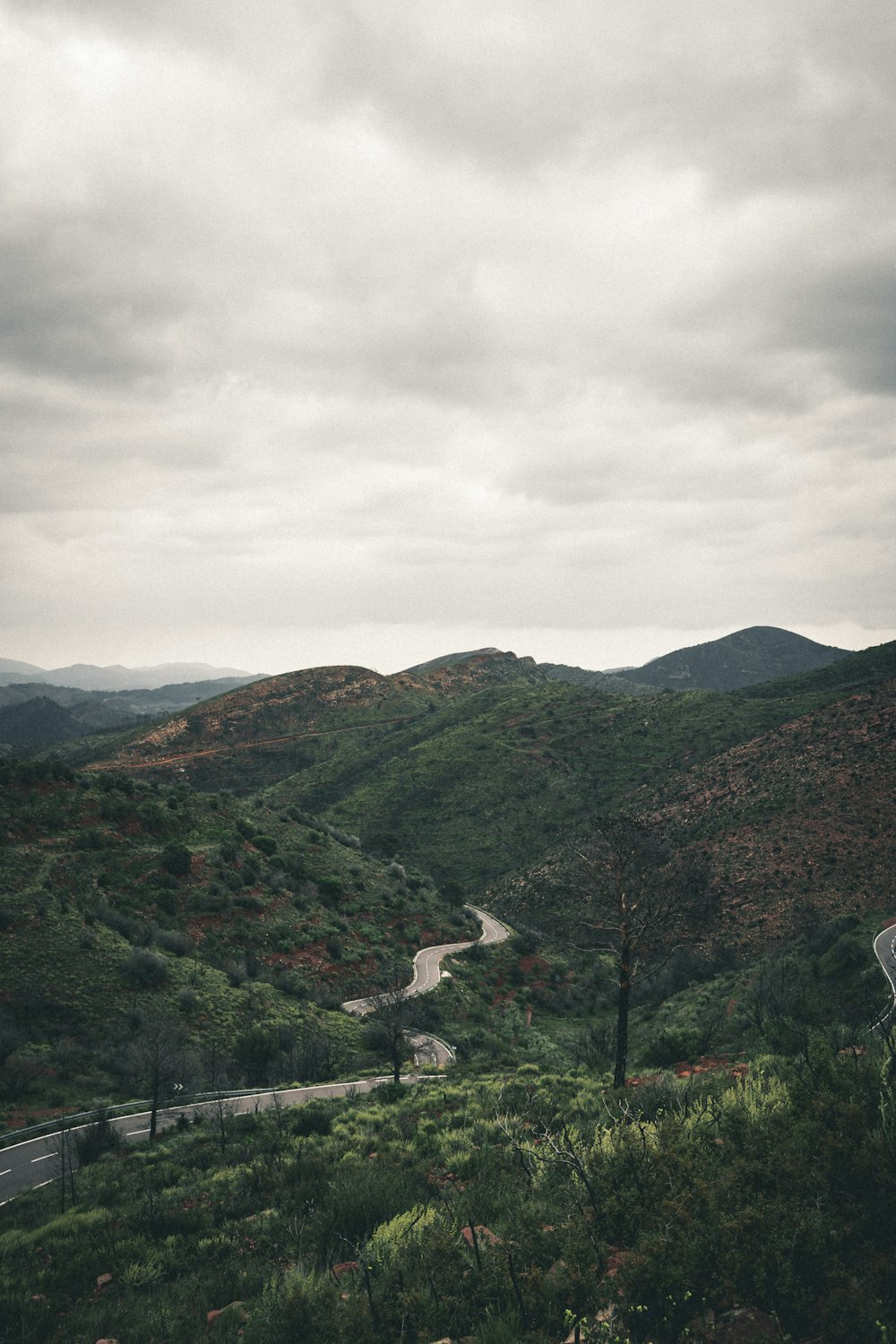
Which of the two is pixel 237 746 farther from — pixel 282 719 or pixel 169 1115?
pixel 169 1115

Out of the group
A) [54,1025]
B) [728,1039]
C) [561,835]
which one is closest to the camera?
[728,1039]

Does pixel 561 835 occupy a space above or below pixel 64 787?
below

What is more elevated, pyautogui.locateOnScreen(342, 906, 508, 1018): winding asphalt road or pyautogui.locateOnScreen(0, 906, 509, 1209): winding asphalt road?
pyautogui.locateOnScreen(0, 906, 509, 1209): winding asphalt road

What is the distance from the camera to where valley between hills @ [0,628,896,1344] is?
21.9 ft

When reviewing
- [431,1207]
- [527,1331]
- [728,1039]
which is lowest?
[728,1039]

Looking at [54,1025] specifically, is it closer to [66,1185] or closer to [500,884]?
[66,1185]

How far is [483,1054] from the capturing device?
29000 millimetres

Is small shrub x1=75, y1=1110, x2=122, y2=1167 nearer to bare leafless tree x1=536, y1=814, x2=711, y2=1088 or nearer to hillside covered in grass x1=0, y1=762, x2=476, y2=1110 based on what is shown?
hillside covered in grass x1=0, y1=762, x2=476, y2=1110

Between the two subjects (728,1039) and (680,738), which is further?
(680,738)

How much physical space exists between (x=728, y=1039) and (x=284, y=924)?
2653 cm

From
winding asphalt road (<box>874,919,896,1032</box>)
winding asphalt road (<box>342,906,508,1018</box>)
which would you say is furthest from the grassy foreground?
winding asphalt road (<box>342,906,508,1018</box>)

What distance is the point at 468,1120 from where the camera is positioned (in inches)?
578

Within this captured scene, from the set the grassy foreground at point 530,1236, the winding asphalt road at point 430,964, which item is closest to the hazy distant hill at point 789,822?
the winding asphalt road at point 430,964

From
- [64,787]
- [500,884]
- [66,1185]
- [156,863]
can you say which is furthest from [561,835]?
[66,1185]
